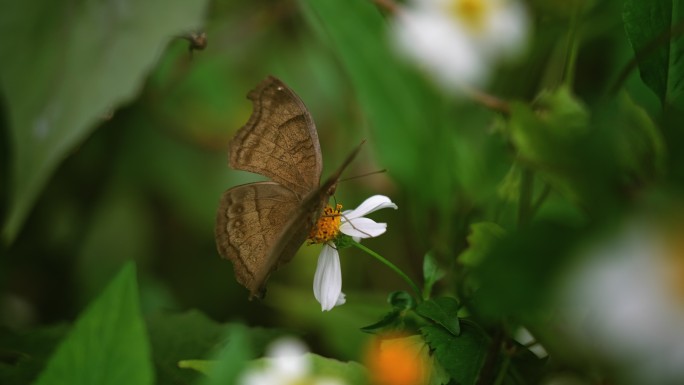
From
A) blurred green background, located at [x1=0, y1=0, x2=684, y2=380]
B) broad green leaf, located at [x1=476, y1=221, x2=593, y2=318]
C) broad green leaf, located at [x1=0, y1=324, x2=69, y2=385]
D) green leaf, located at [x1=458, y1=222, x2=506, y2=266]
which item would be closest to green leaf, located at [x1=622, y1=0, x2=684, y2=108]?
blurred green background, located at [x1=0, y1=0, x2=684, y2=380]

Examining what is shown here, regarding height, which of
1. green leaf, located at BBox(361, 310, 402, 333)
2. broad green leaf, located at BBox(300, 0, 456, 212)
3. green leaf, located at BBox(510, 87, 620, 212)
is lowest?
green leaf, located at BBox(361, 310, 402, 333)

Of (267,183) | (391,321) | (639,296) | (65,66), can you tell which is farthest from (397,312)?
(65,66)

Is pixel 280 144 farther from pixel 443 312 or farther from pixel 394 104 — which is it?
pixel 394 104

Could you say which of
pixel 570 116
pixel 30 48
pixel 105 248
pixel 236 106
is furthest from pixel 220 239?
pixel 236 106

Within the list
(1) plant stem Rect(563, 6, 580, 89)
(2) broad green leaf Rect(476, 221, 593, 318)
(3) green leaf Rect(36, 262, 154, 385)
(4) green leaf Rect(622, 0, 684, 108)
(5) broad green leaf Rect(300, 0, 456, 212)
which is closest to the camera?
(2) broad green leaf Rect(476, 221, 593, 318)

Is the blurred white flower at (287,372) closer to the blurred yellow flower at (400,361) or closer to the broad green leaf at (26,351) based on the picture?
the blurred yellow flower at (400,361)

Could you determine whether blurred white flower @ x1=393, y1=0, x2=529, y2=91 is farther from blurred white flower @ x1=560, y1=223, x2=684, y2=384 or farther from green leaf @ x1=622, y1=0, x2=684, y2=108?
blurred white flower @ x1=560, y1=223, x2=684, y2=384

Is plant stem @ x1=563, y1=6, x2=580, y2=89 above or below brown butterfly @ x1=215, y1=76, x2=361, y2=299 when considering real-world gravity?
above
